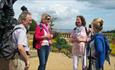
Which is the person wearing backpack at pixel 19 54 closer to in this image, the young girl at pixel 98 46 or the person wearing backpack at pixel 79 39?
the young girl at pixel 98 46

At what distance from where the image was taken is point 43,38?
44.1ft

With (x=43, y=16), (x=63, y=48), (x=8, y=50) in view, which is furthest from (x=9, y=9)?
(x=63, y=48)

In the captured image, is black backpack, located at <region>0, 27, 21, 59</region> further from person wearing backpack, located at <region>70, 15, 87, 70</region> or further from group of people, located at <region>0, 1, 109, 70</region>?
person wearing backpack, located at <region>70, 15, 87, 70</region>

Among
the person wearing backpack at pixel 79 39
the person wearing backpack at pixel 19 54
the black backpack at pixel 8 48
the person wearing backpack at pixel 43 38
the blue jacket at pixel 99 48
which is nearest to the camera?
the person wearing backpack at pixel 19 54

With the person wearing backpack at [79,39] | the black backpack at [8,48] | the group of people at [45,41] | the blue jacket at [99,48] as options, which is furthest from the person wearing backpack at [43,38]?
the black backpack at [8,48]

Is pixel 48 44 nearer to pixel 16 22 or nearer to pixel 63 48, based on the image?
pixel 16 22

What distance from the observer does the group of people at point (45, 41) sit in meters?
9.31

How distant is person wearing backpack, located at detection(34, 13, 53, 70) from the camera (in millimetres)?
13422

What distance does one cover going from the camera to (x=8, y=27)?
9812mm

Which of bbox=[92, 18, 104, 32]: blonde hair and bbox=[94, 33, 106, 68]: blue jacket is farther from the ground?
bbox=[92, 18, 104, 32]: blonde hair

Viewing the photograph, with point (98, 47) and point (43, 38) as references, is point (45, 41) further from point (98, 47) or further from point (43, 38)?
point (98, 47)

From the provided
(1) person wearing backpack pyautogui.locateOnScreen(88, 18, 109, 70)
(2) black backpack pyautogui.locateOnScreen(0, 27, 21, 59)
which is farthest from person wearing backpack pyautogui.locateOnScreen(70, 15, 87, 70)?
(2) black backpack pyautogui.locateOnScreen(0, 27, 21, 59)

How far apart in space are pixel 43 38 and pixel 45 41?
0.30ft

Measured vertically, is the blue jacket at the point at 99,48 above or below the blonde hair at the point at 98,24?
below
